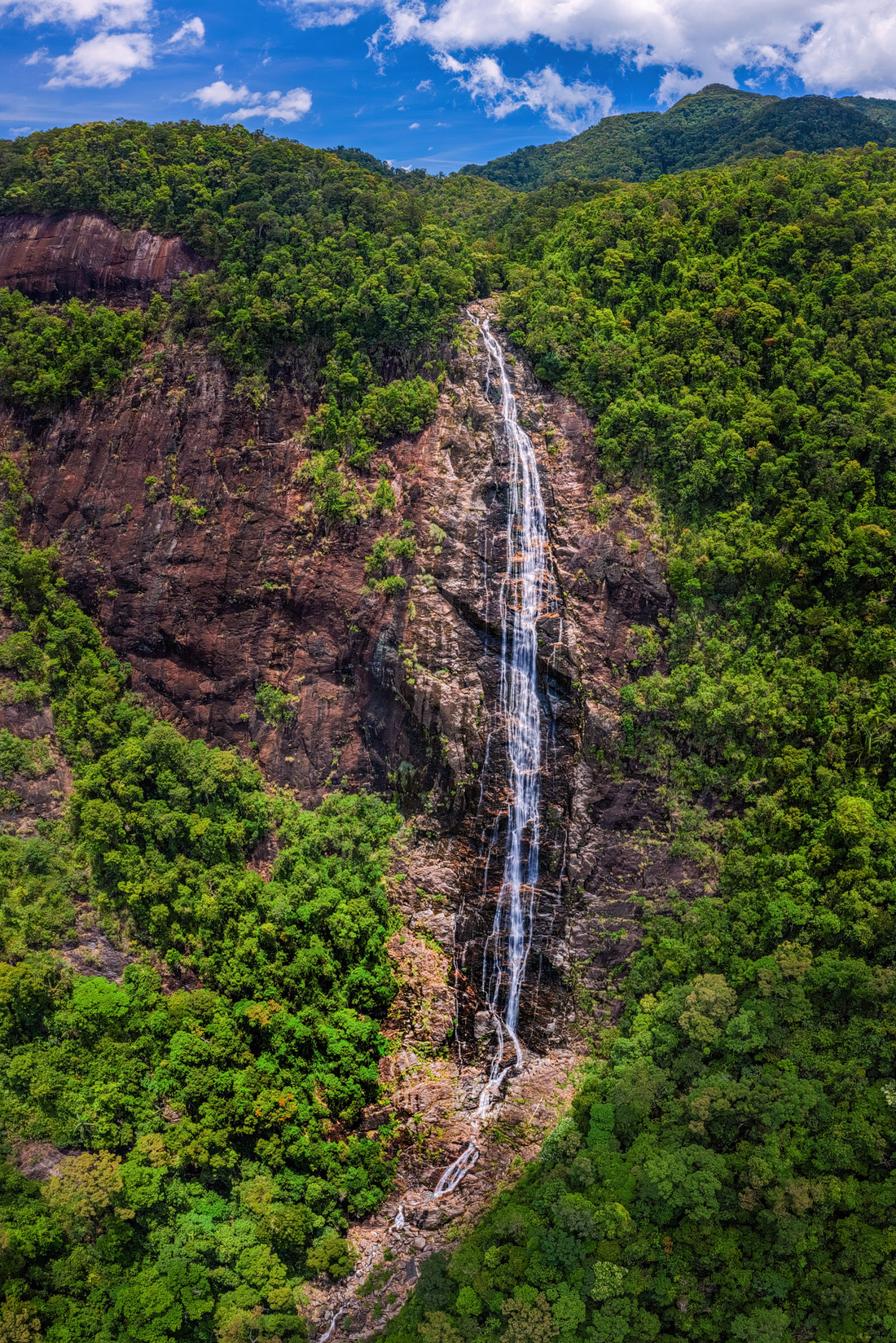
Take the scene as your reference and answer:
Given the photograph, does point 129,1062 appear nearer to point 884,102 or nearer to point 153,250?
point 153,250

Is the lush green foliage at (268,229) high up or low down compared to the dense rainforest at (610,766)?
up

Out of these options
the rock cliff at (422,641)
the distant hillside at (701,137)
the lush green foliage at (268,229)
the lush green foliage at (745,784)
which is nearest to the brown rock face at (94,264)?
the lush green foliage at (268,229)

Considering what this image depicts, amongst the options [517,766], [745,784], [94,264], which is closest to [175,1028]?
[517,766]

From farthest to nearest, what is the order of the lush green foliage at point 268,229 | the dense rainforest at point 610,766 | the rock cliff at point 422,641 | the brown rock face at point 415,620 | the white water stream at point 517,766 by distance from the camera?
the lush green foliage at point 268,229, the brown rock face at point 415,620, the white water stream at point 517,766, the rock cliff at point 422,641, the dense rainforest at point 610,766

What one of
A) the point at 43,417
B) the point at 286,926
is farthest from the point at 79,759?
the point at 43,417

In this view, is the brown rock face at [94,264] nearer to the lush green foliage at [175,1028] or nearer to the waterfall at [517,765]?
the lush green foliage at [175,1028]

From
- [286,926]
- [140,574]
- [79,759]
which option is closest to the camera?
[286,926]

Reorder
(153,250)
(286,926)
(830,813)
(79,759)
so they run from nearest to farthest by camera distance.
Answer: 1. (830,813)
2. (286,926)
3. (79,759)
4. (153,250)
